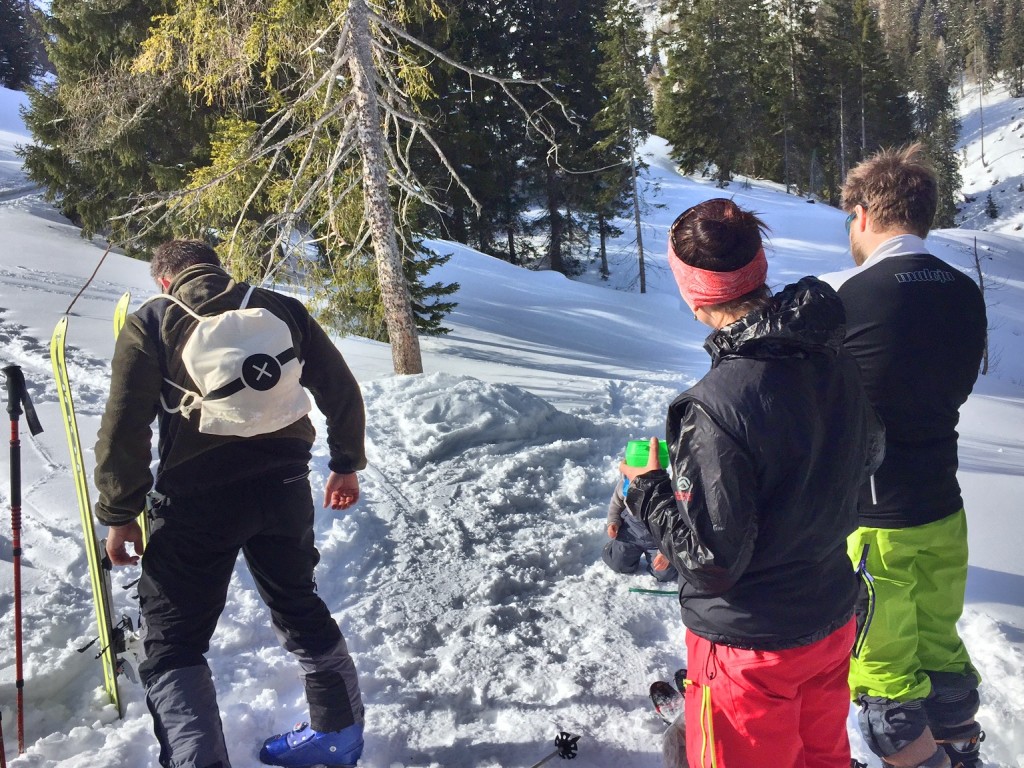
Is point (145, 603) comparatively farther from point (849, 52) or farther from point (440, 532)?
point (849, 52)

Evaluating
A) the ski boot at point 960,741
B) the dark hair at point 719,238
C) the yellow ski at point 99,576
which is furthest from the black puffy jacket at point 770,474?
the yellow ski at point 99,576

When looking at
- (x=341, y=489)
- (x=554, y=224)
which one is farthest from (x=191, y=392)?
(x=554, y=224)

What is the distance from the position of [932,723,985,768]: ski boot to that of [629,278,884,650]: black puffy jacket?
1.05 meters

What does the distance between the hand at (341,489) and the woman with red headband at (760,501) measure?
1487mm

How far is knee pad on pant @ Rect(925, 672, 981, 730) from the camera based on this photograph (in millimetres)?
2465

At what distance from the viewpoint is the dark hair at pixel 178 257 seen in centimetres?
268

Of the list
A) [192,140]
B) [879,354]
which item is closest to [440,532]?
[879,354]

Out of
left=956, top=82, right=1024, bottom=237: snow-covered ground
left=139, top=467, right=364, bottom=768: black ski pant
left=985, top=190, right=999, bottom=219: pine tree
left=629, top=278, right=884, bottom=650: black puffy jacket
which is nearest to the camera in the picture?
left=629, top=278, right=884, bottom=650: black puffy jacket

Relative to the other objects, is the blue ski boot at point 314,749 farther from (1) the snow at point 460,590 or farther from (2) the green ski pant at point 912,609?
(2) the green ski pant at point 912,609

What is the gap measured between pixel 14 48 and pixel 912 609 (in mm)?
49862

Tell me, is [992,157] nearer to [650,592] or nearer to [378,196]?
[378,196]

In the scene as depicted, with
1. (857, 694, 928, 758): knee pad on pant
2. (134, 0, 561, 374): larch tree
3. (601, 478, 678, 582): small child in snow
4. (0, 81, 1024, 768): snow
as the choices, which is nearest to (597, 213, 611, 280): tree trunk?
(134, 0, 561, 374): larch tree

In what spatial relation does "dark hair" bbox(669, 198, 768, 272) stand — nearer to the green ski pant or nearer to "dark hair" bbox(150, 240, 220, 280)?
the green ski pant

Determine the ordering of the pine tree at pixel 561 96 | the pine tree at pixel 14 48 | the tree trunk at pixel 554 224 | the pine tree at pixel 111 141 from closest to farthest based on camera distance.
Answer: the pine tree at pixel 111 141
the pine tree at pixel 561 96
the tree trunk at pixel 554 224
the pine tree at pixel 14 48
